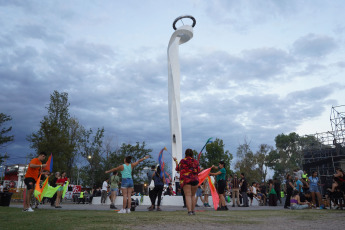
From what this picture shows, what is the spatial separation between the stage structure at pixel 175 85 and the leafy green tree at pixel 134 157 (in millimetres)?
7418

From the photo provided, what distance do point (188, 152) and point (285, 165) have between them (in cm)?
5450

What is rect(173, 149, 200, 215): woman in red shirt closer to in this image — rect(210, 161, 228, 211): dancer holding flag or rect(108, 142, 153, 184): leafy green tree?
rect(210, 161, 228, 211): dancer holding flag

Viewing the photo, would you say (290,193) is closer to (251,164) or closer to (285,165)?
(251,164)

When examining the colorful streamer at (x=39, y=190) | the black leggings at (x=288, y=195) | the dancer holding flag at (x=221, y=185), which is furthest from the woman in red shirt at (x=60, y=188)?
the black leggings at (x=288, y=195)

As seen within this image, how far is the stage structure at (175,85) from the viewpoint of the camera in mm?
25094

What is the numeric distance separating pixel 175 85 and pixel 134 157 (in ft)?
38.2

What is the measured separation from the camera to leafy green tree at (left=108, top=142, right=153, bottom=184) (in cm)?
3146

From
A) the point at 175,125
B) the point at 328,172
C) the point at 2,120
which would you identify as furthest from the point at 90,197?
the point at 328,172

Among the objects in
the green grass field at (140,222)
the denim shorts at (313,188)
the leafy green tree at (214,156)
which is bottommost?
the green grass field at (140,222)

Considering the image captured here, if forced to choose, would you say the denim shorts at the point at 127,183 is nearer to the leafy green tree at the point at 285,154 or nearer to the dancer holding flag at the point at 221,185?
the dancer holding flag at the point at 221,185

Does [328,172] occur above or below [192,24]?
below

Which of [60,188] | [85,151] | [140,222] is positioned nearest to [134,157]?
[85,151]

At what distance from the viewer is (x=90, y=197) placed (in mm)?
20594

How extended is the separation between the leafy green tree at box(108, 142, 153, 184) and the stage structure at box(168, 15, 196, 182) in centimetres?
742
